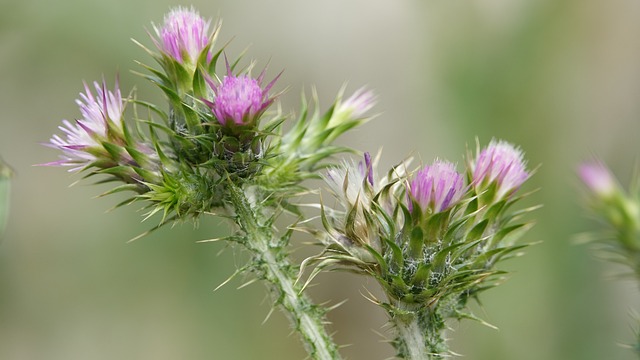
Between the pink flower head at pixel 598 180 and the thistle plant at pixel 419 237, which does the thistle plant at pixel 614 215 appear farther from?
the thistle plant at pixel 419 237

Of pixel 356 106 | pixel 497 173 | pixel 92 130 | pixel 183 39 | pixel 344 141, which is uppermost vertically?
pixel 344 141

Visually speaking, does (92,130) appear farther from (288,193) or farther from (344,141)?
(344,141)

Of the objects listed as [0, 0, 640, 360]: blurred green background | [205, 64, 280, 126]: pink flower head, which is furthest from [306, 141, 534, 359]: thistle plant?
[0, 0, 640, 360]: blurred green background

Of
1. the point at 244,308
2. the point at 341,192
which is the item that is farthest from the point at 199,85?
the point at 244,308

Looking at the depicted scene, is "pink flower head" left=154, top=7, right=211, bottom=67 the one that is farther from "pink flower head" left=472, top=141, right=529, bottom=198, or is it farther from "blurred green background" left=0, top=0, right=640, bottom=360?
"blurred green background" left=0, top=0, right=640, bottom=360

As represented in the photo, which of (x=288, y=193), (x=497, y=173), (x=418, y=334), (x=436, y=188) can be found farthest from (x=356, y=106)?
(x=418, y=334)

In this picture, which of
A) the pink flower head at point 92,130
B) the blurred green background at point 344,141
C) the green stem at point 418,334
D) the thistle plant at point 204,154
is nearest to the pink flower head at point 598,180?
the green stem at point 418,334
